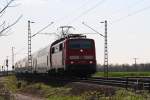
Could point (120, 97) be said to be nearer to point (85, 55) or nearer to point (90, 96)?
point (90, 96)

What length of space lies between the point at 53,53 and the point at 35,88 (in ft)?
25.9

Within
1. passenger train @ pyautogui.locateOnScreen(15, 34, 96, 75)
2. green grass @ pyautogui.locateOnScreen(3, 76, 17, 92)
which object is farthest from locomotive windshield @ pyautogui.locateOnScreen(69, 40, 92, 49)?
green grass @ pyautogui.locateOnScreen(3, 76, 17, 92)

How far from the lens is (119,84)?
2980cm

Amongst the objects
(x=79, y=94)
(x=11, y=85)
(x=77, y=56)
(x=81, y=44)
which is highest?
(x=81, y=44)

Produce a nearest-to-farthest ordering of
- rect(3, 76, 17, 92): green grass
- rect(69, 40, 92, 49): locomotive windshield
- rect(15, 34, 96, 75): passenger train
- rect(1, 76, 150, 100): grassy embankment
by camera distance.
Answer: rect(1, 76, 150, 100): grassy embankment, rect(15, 34, 96, 75): passenger train, rect(69, 40, 92, 49): locomotive windshield, rect(3, 76, 17, 92): green grass

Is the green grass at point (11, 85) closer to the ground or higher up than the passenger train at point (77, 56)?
closer to the ground

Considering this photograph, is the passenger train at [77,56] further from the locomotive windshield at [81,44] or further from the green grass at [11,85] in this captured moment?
the green grass at [11,85]

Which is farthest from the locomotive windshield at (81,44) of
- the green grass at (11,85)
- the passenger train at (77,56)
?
the green grass at (11,85)

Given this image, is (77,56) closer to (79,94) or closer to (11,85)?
(79,94)

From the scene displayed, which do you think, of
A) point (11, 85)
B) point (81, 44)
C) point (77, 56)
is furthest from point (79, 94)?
point (11, 85)

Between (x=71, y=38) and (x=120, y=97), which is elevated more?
(x=71, y=38)

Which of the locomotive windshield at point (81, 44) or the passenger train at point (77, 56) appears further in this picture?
the locomotive windshield at point (81, 44)

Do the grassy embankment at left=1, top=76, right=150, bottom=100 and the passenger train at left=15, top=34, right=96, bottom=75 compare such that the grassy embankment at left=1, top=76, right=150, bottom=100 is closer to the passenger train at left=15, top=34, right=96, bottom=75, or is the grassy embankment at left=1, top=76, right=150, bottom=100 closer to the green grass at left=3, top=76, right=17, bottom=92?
→ the green grass at left=3, top=76, right=17, bottom=92

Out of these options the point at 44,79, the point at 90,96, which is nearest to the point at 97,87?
the point at 90,96
